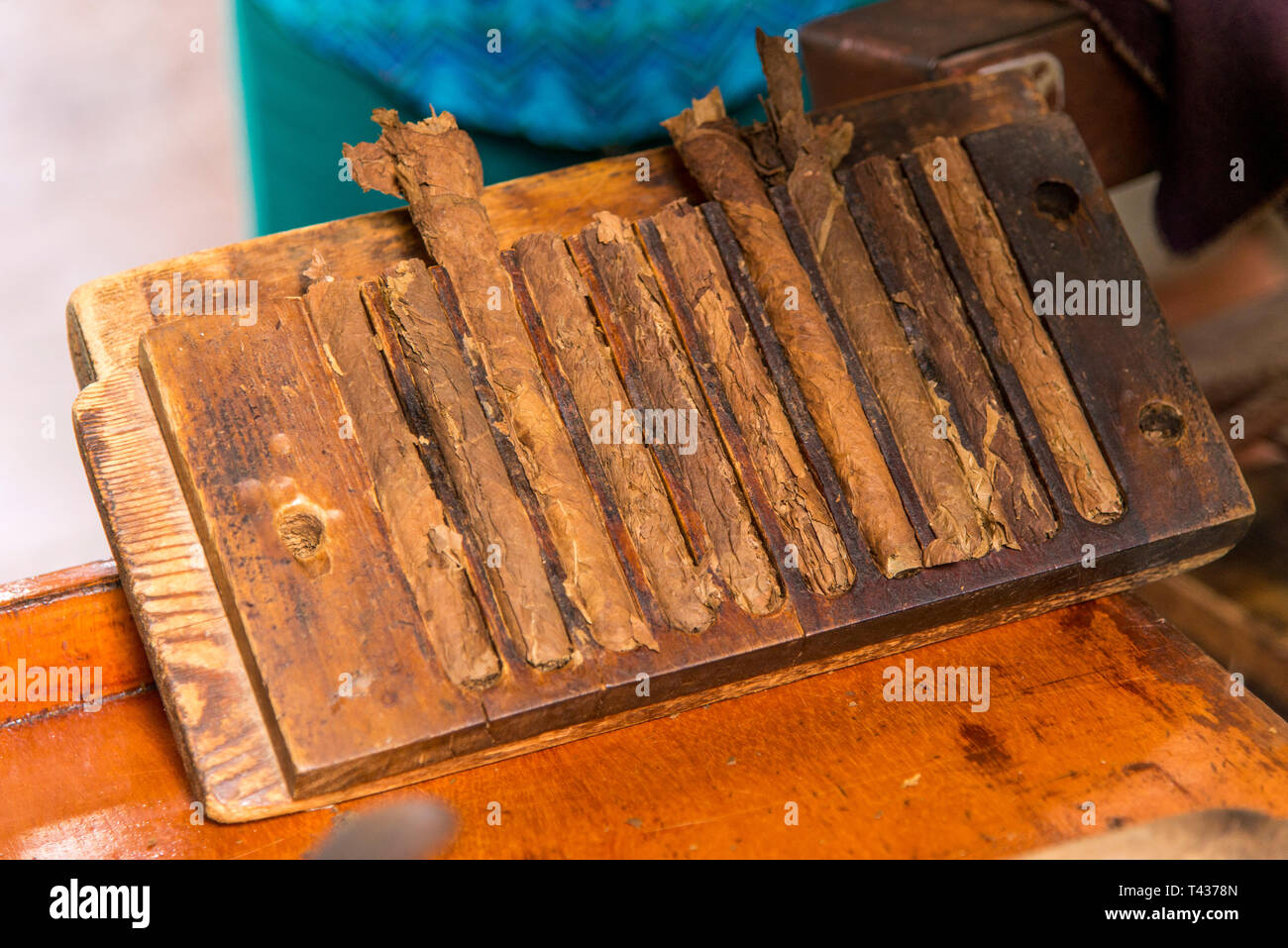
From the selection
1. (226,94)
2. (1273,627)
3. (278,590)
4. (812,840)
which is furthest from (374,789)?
(226,94)

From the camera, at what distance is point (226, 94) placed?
12.7 feet

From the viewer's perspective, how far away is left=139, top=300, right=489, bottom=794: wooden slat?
1114 mm

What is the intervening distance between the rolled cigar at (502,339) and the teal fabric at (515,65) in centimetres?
38

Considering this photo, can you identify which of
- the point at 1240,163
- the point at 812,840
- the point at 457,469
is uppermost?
the point at 1240,163

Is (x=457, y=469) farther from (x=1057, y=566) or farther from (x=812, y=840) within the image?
(x=1057, y=566)

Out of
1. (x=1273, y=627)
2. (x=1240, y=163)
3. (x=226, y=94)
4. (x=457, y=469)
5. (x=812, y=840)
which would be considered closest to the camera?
(x=812, y=840)

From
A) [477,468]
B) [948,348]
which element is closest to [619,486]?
[477,468]

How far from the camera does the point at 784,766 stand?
1.20m

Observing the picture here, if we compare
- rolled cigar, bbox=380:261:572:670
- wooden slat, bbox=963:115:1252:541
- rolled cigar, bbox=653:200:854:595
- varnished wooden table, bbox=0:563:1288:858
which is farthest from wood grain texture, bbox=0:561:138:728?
wooden slat, bbox=963:115:1252:541

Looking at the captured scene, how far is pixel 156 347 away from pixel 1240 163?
157 cm

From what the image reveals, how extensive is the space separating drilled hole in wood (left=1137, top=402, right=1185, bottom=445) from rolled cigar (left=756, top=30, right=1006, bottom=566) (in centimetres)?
22

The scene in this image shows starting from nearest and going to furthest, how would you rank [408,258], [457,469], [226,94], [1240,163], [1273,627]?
[457,469] → [408,258] → [1273,627] → [1240,163] → [226,94]

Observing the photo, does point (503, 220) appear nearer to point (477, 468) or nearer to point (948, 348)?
point (477, 468)

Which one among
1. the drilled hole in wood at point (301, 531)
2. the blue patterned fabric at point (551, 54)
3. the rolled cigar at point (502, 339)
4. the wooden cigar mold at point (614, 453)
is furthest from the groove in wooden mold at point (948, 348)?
the drilled hole in wood at point (301, 531)
